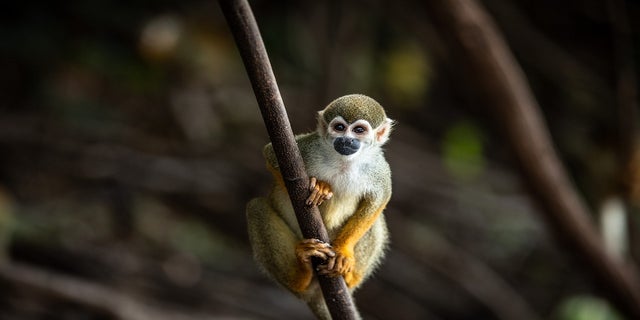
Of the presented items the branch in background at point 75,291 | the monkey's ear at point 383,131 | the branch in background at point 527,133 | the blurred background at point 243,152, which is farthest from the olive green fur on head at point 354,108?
the branch in background at point 75,291

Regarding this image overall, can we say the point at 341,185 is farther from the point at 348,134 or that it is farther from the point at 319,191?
the point at 319,191

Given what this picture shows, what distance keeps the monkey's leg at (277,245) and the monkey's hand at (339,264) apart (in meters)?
0.16

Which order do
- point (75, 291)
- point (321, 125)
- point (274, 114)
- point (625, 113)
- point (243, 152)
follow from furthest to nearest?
point (243, 152), point (625, 113), point (75, 291), point (321, 125), point (274, 114)

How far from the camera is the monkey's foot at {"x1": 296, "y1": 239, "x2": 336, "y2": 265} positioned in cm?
191

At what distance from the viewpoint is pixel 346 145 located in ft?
7.22

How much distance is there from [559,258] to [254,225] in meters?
4.70

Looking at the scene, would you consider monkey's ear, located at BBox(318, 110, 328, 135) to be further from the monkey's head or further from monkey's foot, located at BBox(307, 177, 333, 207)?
monkey's foot, located at BBox(307, 177, 333, 207)

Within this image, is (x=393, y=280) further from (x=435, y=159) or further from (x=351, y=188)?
(x=351, y=188)

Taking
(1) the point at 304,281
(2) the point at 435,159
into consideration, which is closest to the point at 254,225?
(1) the point at 304,281

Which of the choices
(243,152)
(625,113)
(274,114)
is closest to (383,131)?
(274,114)

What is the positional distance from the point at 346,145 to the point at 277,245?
1.55 ft

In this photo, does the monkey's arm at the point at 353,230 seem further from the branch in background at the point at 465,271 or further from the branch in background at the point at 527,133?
the branch in background at the point at 465,271

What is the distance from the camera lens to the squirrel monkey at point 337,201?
85.2 inches

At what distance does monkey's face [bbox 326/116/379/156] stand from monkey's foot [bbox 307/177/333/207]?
0.47ft
